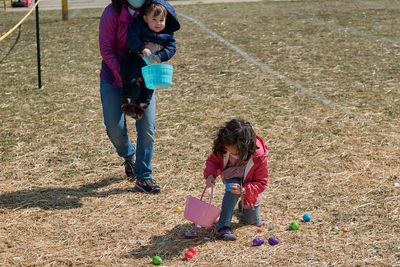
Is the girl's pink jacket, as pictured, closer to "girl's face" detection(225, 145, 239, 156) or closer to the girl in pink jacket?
the girl in pink jacket

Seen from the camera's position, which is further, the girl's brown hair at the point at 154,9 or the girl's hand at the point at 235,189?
the girl's brown hair at the point at 154,9

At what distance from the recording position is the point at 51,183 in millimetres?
5500

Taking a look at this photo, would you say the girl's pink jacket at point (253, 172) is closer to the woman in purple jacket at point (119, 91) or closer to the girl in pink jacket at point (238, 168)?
the girl in pink jacket at point (238, 168)

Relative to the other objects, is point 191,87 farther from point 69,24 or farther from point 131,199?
point 69,24

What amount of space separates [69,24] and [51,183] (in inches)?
387

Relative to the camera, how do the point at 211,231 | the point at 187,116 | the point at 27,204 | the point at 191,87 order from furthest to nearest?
the point at 191,87
the point at 187,116
the point at 27,204
the point at 211,231

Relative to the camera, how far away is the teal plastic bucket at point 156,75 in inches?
180

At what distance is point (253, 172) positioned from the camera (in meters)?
4.32

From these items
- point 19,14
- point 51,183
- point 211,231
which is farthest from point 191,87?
point 19,14

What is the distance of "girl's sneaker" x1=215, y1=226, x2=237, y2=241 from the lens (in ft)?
14.1

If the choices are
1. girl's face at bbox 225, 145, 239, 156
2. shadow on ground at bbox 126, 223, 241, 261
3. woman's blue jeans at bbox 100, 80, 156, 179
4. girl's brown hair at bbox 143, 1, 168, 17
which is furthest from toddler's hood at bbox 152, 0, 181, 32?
shadow on ground at bbox 126, 223, 241, 261

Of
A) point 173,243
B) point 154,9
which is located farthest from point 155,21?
point 173,243

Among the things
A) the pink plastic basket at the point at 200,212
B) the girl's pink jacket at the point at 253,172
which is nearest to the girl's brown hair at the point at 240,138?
the girl's pink jacket at the point at 253,172

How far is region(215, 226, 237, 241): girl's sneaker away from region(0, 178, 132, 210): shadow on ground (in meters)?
1.29
